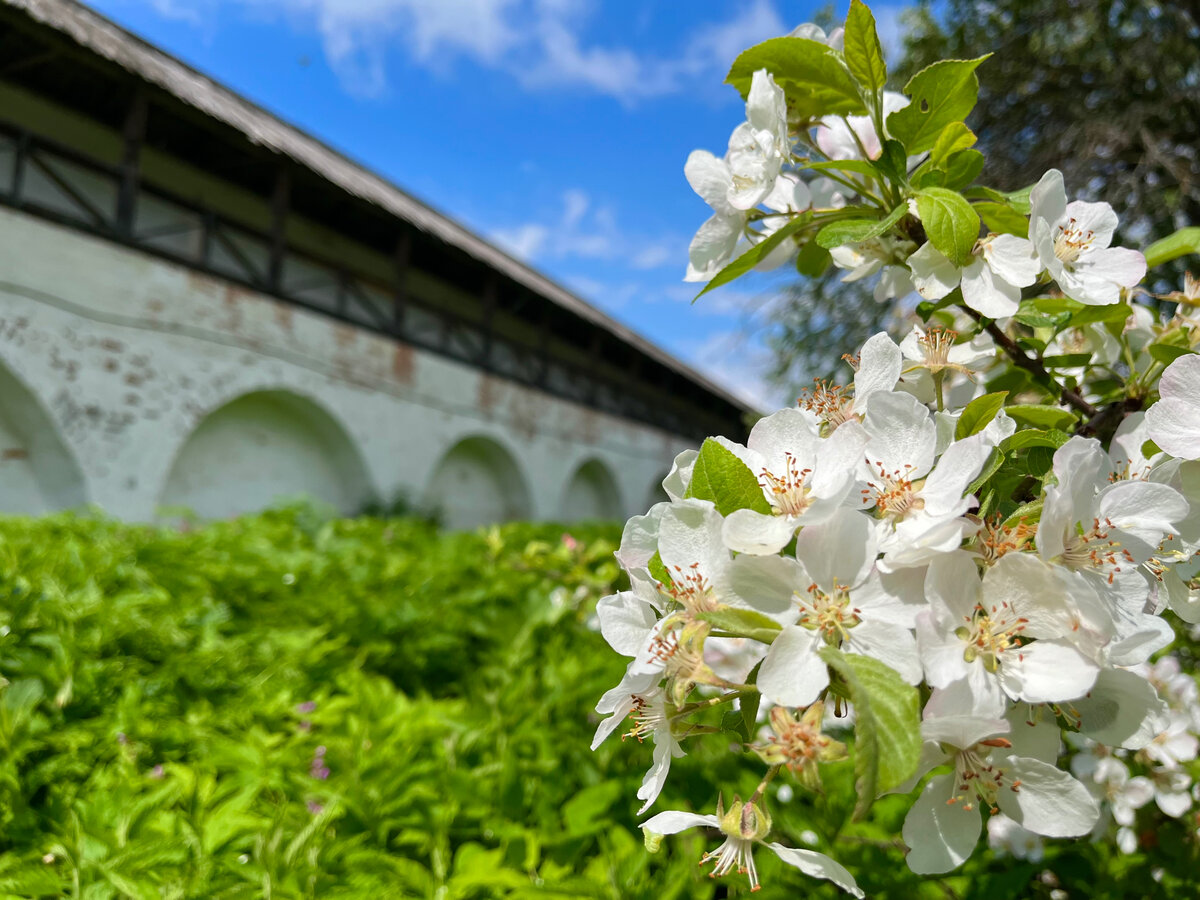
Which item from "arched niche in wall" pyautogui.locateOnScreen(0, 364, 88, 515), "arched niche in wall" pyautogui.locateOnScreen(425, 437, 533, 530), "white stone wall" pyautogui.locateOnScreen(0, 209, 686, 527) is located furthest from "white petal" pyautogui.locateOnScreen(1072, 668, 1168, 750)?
"arched niche in wall" pyautogui.locateOnScreen(425, 437, 533, 530)

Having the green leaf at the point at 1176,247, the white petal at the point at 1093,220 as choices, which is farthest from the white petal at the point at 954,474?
the green leaf at the point at 1176,247

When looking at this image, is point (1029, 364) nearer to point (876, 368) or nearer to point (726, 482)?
point (876, 368)

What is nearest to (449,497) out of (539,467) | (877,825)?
(539,467)

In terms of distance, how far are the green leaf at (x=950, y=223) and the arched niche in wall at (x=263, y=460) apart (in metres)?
7.38

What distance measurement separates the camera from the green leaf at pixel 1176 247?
827 millimetres

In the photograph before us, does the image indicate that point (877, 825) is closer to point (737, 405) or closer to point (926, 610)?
point (926, 610)

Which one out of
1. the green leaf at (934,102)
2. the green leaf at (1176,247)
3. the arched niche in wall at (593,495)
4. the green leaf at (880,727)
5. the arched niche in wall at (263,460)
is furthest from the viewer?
the arched niche in wall at (593,495)

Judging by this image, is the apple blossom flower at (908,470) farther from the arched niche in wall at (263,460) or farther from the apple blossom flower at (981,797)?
the arched niche in wall at (263,460)

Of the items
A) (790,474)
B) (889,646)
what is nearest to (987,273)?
(790,474)

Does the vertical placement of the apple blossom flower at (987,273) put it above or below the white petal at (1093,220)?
below

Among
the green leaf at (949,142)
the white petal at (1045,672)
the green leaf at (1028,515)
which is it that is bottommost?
the white petal at (1045,672)

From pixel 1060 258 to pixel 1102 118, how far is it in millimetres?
5286

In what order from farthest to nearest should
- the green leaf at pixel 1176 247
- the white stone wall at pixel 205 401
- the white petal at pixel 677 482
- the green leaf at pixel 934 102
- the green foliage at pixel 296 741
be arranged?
the white stone wall at pixel 205 401 < the green foliage at pixel 296 741 < the green leaf at pixel 1176 247 < the green leaf at pixel 934 102 < the white petal at pixel 677 482

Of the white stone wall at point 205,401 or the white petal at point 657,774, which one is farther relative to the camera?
the white stone wall at point 205,401
